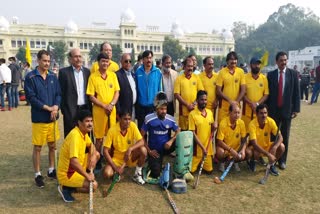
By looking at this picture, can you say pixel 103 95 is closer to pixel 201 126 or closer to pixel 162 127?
pixel 162 127

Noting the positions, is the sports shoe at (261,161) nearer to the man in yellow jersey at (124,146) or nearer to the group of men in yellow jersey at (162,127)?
the group of men in yellow jersey at (162,127)

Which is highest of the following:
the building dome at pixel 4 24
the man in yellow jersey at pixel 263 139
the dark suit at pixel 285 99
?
the building dome at pixel 4 24

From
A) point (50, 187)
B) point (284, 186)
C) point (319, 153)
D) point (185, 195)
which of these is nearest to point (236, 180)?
point (284, 186)

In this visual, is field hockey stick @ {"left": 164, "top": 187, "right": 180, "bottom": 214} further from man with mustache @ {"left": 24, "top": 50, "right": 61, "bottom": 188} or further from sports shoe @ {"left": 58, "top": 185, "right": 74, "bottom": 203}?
man with mustache @ {"left": 24, "top": 50, "right": 61, "bottom": 188}

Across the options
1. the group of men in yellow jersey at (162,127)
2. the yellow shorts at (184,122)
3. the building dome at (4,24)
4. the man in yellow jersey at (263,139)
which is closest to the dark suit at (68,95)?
the group of men in yellow jersey at (162,127)

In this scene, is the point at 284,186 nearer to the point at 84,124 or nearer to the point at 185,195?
the point at 185,195

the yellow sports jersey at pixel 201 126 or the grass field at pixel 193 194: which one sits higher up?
the yellow sports jersey at pixel 201 126

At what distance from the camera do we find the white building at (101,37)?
72.1 meters

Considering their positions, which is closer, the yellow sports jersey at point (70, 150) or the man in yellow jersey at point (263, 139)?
the yellow sports jersey at point (70, 150)

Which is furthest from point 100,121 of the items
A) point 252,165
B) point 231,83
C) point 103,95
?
point 252,165

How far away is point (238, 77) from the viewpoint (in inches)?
230

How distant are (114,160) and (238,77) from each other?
2.88m

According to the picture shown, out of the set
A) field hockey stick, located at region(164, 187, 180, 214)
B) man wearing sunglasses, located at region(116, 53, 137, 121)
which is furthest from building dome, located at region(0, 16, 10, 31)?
field hockey stick, located at region(164, 187, 180, 214)

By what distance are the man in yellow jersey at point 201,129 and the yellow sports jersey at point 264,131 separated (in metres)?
0.70
